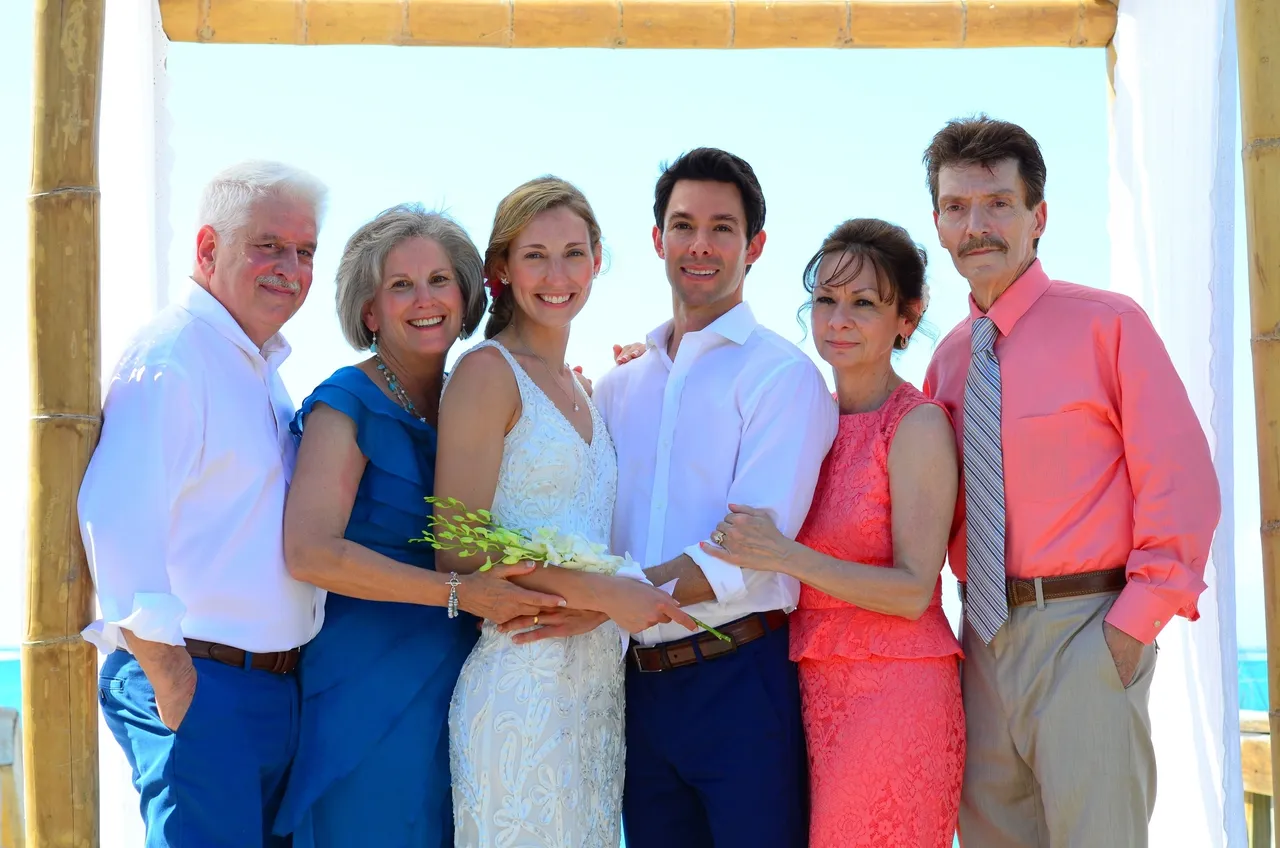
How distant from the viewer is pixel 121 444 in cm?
298

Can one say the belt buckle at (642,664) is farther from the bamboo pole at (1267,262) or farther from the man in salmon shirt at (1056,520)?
the bamboo pole at (1267,262)

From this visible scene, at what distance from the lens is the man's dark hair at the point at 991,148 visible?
140 inches

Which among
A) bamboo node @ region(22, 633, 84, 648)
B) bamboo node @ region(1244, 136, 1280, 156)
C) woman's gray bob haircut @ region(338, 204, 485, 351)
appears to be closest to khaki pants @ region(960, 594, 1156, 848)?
bamboo node @ region(1244, 136, 1280, 156)

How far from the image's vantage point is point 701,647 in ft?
11.1

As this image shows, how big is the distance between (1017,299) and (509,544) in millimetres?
1696

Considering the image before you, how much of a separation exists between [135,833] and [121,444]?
73.6 inches

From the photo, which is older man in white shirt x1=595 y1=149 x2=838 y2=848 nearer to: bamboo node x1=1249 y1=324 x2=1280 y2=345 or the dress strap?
the dress strap

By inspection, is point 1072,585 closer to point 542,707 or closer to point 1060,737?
point 1060,737

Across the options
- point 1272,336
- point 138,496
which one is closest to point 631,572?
point 138,496

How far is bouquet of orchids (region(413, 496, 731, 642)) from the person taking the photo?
3000 mm

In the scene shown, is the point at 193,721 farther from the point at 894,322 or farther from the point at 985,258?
the point at 985,258

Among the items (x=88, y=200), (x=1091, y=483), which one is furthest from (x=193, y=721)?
(x=1091, y=483)

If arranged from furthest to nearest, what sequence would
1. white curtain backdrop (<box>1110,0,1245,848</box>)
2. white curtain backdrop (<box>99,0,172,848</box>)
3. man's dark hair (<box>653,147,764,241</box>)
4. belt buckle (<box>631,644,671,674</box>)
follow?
white curtain backdrop (<box>99,0,172,848</box>) → white curtain backdrop (<box>1110,0,1245,848</box>) → man's dark hair (<box>653,147,764,241</box>) → belt buckle (<box>631,644,671,674</box>)

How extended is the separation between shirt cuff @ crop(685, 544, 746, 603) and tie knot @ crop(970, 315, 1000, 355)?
101 cm
